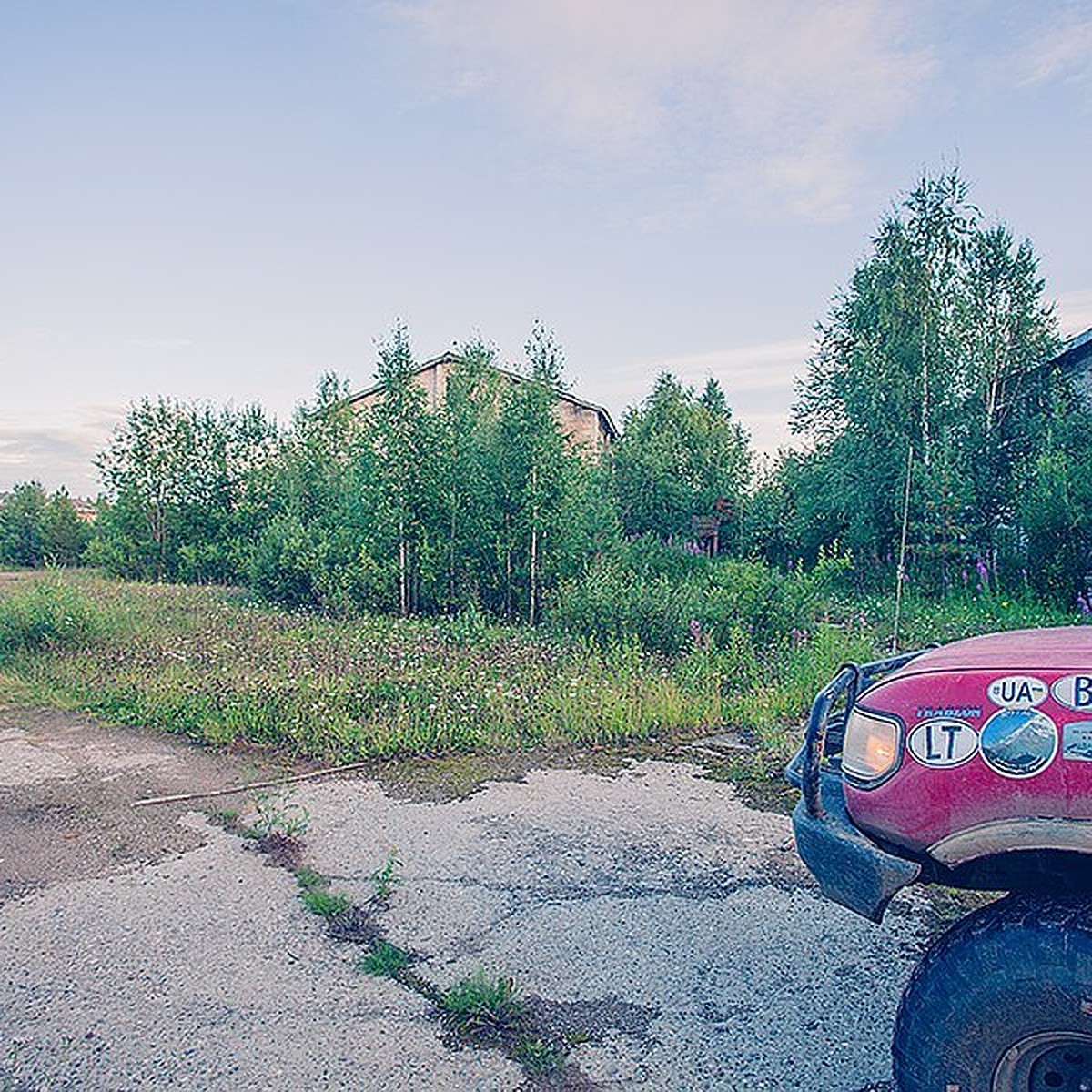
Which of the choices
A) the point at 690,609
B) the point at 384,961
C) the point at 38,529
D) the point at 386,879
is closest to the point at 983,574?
the point at 690,609

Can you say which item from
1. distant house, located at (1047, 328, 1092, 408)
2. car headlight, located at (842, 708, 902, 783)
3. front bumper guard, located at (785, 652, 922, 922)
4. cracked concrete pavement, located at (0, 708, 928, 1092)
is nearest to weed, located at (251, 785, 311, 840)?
cracked concrete pavement, located at (0, 708, 928, 1092)

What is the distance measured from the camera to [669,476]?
2119 cm

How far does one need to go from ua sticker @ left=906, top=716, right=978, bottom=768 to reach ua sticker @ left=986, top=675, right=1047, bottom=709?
9cm

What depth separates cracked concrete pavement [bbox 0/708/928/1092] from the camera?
9.20 feet

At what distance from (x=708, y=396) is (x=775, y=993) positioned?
43.5 meters

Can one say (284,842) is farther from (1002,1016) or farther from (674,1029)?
(1002,1016)

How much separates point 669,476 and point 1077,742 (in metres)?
19.4

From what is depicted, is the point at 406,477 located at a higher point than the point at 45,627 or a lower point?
higher

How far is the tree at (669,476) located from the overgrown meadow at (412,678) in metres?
10.1

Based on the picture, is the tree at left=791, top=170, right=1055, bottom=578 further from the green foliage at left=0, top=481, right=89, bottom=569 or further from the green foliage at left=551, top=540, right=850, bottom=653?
the green foliage at left=0, top=481, right=89, bottom=569

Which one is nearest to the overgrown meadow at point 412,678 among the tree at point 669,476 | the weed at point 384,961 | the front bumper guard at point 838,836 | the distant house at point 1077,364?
the weed at point 384,961

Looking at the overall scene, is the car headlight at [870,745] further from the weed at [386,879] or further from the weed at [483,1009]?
the weed at [386,879]

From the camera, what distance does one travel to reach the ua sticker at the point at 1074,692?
2033mm

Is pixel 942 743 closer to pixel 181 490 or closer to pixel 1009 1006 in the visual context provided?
pixel 1009 1006
